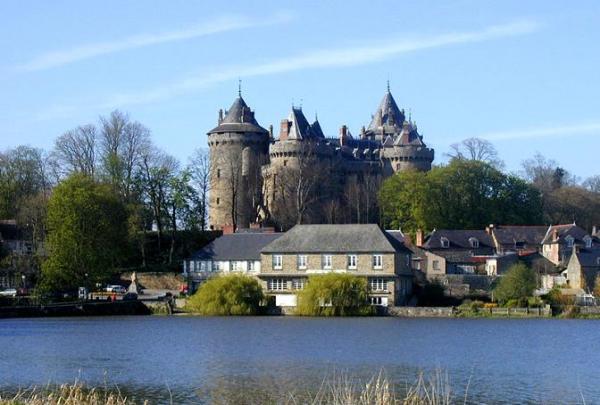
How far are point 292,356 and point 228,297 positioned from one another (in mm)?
24714

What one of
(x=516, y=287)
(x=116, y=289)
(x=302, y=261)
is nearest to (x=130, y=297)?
(x=116, y=289)

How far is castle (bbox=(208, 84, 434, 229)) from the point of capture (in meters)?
94.3

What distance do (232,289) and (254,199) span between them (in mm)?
33714

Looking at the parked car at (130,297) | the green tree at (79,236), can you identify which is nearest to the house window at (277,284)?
the parked car at (130,297)

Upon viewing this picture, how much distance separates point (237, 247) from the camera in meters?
74.8

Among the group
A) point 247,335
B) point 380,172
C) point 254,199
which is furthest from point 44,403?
point 380,172

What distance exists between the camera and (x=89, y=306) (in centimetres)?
6625

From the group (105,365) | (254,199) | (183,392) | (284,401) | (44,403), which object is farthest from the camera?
(254,199)

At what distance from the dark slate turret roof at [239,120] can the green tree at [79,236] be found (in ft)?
98.3

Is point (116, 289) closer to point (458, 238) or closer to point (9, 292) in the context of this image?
point (9, 292)

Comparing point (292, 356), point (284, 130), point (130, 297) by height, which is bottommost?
point (292, 356)

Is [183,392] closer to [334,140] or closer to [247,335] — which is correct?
[247,335]

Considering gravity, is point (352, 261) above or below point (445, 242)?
below

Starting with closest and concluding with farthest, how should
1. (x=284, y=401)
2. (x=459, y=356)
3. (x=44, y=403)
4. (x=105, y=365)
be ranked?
(x=44, y=403) → (x=284, y=401) → (x=105, y=365) → (x=459, y=356)
